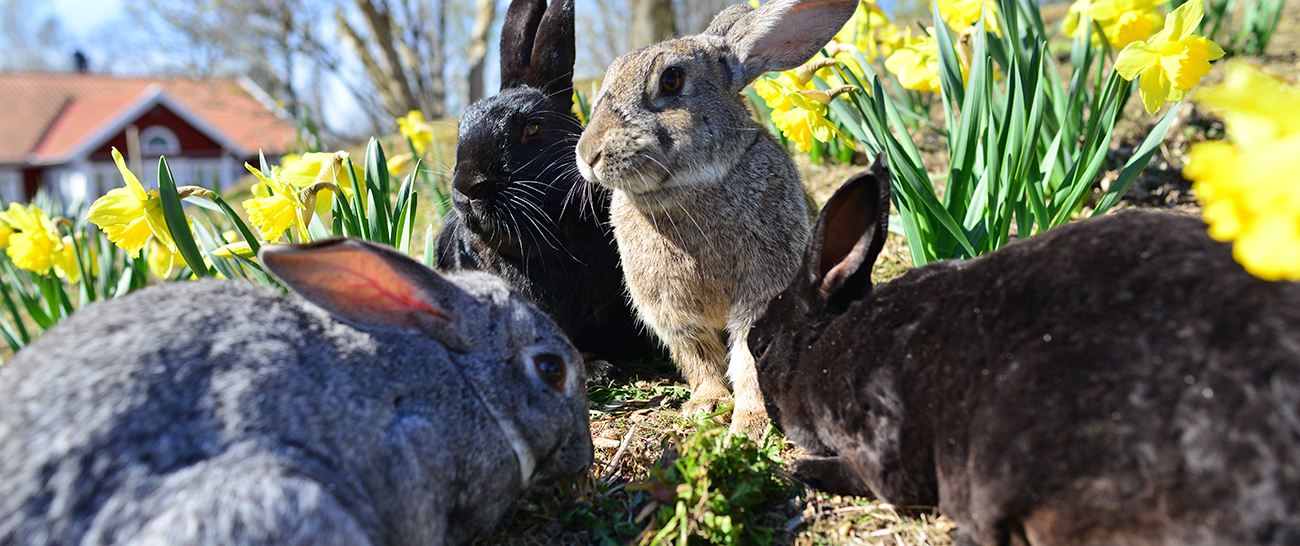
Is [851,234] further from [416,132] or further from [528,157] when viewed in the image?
[416,132]

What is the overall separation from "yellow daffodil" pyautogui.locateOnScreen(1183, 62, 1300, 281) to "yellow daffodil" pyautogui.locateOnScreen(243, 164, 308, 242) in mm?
2465

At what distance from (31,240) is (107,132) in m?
28.5

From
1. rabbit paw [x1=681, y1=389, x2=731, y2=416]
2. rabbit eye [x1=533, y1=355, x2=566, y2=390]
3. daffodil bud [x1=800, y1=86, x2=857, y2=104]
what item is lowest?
rabbit paw [x1=681, y1=389, x2=731, y2=416]

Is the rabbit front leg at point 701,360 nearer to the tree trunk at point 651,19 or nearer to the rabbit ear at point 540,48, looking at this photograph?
the rabbit ear at point 540,48

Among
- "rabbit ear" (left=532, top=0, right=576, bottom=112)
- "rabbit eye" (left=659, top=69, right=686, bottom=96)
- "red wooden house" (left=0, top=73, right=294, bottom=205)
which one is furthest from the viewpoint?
"red wooden house" (left=0, top=73, right=294, bottom=205)

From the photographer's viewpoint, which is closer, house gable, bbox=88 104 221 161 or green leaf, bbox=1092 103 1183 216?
green leaf, bbox=1092 103 1183 216

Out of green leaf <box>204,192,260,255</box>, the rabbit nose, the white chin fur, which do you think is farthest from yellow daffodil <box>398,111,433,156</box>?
the white chin fur

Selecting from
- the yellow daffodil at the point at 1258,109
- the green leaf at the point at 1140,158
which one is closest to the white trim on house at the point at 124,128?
the green leaf at the point at 1140,158

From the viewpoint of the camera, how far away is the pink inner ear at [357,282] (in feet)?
5.48

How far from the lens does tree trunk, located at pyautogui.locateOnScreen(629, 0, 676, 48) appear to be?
9141mm

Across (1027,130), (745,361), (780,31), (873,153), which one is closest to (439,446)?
(745,361)

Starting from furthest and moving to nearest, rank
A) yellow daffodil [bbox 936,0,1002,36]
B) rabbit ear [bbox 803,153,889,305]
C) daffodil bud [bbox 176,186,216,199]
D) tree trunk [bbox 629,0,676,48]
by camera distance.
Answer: tree trunk [bbox 629,0,676,48], yellow daffodil [bbox 936,0,1002,36], daffodil bud [bbox 176,186,216,199], rabbit ear [bbox 803,153,889,305]

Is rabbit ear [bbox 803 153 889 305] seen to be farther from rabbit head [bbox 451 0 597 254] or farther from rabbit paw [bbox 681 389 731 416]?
rabbit head [bbox 451 0 597 254]

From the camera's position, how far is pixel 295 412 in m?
1.49
